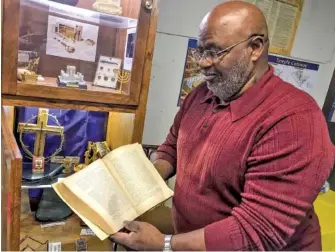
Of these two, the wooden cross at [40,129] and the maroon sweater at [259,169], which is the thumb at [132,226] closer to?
the maroon sweater at [259,169]

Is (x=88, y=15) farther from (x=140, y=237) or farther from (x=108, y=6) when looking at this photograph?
(x=140, y=237)

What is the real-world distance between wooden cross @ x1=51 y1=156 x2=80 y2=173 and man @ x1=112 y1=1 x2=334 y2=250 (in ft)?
1.69

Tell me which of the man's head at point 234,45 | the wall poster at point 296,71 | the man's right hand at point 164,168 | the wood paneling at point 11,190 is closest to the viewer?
the wood paneling at point 11,190

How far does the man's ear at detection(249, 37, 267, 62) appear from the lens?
0.83 metres

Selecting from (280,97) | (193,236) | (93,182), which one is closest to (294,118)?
(280,97)

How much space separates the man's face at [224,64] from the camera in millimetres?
833

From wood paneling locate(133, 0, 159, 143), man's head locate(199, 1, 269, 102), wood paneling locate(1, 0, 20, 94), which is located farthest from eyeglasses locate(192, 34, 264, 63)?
wood paneling locate(1, 0, 20, 94)

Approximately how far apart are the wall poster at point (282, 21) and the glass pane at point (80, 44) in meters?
0.94

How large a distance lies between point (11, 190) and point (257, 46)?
715mm

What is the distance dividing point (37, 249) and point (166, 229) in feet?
1.61

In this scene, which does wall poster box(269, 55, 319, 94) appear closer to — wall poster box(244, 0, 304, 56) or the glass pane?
wall poster box(244, 0, 304, 56)

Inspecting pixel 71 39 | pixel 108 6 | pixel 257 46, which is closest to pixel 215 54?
pixel 257 46

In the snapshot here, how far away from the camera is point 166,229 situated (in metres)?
1.27

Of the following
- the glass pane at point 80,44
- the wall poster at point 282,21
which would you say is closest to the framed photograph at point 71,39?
the glass pane at point 80,44
